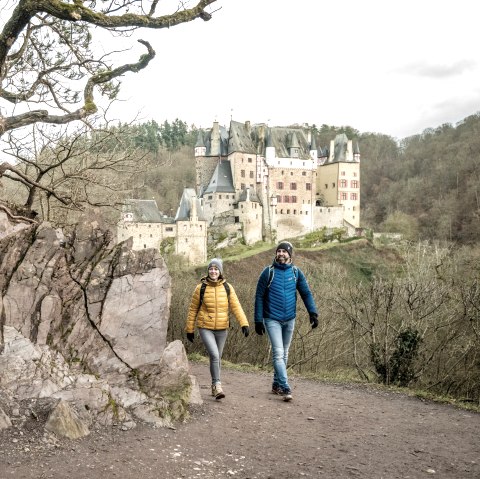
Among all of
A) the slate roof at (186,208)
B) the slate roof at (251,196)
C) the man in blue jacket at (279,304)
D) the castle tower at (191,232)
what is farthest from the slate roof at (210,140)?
the man in blue jacket at (279,304)

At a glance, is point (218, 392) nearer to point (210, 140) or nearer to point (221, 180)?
point (221, 180)

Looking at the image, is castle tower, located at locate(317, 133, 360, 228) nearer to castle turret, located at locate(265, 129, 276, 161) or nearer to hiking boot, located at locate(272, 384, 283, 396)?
castle turret, located at locate(265, 129, 276, 161)

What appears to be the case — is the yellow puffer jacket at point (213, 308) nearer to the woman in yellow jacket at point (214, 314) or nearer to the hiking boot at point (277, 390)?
the woman in yellow jacket at point (214, 314)

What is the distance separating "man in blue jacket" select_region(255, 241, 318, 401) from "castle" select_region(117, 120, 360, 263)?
47740 mm

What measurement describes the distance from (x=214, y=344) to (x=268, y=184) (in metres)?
56.0

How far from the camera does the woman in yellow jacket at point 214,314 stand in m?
6.92

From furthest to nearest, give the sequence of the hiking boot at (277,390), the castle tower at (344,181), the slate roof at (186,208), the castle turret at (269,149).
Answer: the castle tower at (344,181) < the castle turret at (269,149) < the slate roof at (186,208) < the hiking boot at (277,390)

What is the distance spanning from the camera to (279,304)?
7.11m

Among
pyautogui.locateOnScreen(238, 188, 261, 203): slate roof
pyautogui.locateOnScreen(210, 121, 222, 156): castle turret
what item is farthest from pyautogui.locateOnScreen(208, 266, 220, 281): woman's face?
pyautogui.locateOnScreen(210, 121, 222, 156): castle turret

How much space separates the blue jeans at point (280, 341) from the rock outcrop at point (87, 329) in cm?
130

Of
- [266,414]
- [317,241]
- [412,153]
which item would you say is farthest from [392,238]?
[266,414]

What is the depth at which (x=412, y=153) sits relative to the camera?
3100 inches

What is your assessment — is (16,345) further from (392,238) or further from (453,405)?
(392,238)

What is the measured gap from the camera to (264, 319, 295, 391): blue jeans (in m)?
7.13
